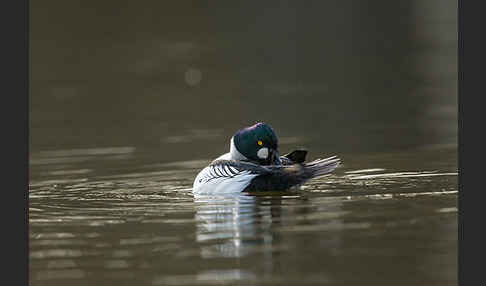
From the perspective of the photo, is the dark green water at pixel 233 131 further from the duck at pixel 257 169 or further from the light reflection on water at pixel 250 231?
the duck at pixel 257 169

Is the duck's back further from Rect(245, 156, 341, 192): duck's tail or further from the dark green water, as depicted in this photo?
the dark green water

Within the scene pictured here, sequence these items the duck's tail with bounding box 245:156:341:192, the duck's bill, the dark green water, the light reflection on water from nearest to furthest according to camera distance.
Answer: the light reflection on water → the dark green water → the duck's tail with bounding box 245:156:341:192 → the duck's bill

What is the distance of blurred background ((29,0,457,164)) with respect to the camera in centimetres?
1823

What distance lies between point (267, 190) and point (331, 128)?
5.33 meters

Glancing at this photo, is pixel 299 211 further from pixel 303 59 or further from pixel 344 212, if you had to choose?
pixel 303 59

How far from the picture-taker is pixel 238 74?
25.2 m

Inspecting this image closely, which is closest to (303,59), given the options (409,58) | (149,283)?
(409,58)

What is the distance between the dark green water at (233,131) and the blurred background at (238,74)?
0.06 meters

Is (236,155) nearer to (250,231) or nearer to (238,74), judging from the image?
(250,231)

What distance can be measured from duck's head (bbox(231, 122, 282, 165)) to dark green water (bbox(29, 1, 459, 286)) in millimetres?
641

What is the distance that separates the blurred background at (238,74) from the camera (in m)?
18.2

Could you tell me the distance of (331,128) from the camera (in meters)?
18.4

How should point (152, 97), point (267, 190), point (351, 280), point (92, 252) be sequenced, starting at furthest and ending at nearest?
1. point (152, 97)
2. point (267, 190)
3. point (92, 252)
4. point (351, 280)

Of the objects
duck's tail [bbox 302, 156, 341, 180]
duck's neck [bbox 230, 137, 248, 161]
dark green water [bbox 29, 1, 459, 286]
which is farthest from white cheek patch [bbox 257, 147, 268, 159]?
dark green water [bbox 29, 1, 459, 286]
